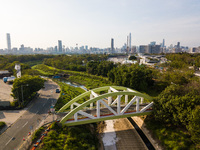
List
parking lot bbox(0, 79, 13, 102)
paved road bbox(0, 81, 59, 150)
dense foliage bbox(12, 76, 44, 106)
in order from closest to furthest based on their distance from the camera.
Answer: paved road bbox(0, 81, 59, 150), dense foliage bbox(12, 76, 44, 106), parking lot bbox(0, 79, 13, 102)

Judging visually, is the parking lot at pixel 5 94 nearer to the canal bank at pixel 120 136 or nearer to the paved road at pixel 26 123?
the paved road at pixel 26 123

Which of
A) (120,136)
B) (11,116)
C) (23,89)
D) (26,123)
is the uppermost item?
(23,89)

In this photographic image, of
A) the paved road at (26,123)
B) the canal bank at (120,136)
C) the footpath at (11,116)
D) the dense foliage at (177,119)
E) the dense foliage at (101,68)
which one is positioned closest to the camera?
the dense foliage at (177,119)

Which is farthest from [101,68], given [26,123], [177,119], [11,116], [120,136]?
[177,119]

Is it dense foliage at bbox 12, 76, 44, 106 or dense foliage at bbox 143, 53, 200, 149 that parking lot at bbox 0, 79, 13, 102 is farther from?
dense foliage at bbox 143, 53, 200, 149

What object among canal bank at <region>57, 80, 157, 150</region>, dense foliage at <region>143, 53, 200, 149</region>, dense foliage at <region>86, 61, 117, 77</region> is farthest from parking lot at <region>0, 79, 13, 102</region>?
dense foliage at <region>86, 61, 117, 77</region>

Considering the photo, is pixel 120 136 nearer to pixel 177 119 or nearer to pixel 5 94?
pixel 177 119

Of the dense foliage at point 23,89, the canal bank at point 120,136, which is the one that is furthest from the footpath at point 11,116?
the canal bank at point 120,136

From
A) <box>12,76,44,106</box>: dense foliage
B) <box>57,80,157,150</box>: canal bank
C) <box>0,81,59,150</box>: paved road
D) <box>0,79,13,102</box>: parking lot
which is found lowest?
<box>57,80,157,150</box>: canal bank

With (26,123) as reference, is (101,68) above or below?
above
